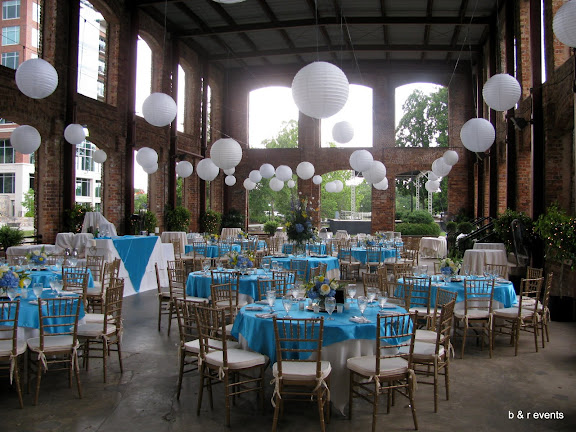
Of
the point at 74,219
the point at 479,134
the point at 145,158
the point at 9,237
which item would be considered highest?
the point at 479,134

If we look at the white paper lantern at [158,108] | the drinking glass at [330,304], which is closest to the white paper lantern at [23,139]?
the white paper lantern at [158,108]

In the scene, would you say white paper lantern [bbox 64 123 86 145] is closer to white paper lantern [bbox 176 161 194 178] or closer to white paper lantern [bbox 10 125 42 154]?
white paper lantern [bbox 10 125 42 154]

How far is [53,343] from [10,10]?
22.8m

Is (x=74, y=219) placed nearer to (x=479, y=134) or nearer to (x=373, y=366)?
(x=479, y=134)

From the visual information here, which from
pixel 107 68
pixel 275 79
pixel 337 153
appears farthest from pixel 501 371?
pixel 275 79

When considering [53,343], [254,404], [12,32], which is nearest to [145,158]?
[53,343]

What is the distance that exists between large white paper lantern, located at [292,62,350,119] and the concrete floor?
2895mm

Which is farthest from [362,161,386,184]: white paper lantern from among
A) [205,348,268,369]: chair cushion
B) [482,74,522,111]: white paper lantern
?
[205,348,268,369]: chair cushion

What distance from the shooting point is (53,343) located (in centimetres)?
420

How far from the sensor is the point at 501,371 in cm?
496

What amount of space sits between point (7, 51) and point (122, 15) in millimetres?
13864

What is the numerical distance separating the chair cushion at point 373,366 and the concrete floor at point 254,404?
1.42ft

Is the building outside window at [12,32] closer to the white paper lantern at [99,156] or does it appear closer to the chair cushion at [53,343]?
the white paper lantern at [99,156]

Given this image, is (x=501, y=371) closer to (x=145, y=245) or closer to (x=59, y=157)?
(x=145, y=245)
